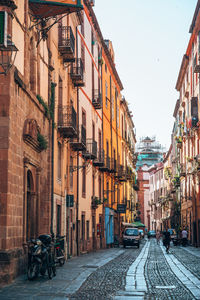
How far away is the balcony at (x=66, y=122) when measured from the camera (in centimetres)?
2080

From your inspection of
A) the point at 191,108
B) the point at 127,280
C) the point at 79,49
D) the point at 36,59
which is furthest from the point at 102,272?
the point at 191,108

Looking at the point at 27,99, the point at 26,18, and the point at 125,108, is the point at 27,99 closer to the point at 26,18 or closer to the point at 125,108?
the point at 26,18

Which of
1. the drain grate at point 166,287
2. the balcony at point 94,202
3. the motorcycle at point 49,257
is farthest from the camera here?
the balcony at point 94,202

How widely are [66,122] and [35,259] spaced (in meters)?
9.56

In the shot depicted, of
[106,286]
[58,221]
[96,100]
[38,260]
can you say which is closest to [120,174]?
[96,100]

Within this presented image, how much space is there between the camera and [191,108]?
3891 centimetres

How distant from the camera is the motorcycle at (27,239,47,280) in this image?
41.5 feet

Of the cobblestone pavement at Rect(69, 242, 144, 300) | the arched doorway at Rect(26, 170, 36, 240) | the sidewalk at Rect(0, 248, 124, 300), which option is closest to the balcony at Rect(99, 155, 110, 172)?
the arched doorway at Rect(26, 170, 36, 240)

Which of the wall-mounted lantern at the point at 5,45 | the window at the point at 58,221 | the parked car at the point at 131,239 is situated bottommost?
the parked car at the point at 131,239

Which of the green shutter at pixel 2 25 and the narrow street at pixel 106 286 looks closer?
the narrow street at pixel 106 286

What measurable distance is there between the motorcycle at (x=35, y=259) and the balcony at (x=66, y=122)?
8194mm

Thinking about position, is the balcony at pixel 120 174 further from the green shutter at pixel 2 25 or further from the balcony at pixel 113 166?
the green shutter at pixel 2 25

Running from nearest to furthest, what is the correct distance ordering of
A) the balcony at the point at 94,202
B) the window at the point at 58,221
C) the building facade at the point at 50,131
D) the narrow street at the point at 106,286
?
the narrow street at the point at 106,286, the building facade at the point at 50,131, the window at the point at 58,221, the balcony at the point at 94,202

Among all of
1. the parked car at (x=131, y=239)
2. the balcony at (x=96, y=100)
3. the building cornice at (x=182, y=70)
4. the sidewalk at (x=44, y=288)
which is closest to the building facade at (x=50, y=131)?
the balcony at (x=96, y=100)
